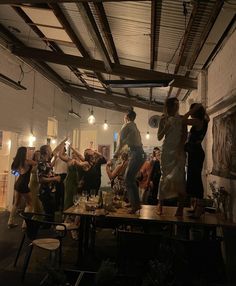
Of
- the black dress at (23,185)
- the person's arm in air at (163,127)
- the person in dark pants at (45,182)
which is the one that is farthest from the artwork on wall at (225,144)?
the black dress at (23,185)

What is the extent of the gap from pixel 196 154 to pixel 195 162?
92mm

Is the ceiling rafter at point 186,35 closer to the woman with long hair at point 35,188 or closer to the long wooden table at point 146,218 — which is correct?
the long wooden table at point 146,218

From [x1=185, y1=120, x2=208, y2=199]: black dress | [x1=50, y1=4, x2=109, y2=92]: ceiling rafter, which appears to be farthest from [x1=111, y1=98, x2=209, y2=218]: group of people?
[x1=50, y1=4, x2=109, y2=92]: ceiling rafter

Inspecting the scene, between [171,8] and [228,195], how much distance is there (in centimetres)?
224

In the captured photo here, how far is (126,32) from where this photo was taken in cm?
423

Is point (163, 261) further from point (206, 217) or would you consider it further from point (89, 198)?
point (89, 198)

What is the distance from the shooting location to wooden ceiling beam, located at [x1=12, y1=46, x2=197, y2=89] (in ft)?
17.1

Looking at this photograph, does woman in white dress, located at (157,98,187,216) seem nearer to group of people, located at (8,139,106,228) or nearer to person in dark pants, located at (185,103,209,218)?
person in dark pants, located at (185,103,209,218)

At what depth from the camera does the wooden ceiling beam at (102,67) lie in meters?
5.22

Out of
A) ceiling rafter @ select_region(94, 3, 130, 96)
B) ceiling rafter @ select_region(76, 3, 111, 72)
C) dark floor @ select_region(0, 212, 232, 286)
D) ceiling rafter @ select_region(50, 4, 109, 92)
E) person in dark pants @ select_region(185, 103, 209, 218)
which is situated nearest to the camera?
dark floor @ select_region(0, 212, 232, 286)

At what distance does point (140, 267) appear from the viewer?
2.79m

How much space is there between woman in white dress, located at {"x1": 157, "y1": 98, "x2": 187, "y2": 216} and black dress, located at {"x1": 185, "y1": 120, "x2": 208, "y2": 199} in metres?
0.07

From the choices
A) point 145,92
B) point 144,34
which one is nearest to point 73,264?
point 144,34

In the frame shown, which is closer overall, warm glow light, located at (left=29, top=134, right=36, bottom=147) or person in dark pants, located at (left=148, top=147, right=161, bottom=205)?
person in dark pants, located at (left=148, top=147, right=161, bottom=205)
